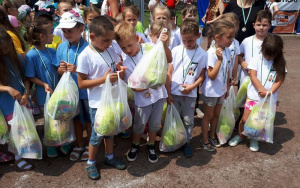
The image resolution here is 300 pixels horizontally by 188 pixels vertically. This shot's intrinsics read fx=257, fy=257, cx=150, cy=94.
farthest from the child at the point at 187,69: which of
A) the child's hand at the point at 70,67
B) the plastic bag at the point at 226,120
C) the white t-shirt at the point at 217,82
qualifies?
the child's hand at the point at 70,67

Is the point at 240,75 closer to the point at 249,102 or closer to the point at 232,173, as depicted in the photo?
the point at 249,102

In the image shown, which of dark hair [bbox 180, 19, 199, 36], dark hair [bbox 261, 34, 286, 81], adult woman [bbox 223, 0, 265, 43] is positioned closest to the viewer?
dark hair [bbox 180, 19, 199, 36]

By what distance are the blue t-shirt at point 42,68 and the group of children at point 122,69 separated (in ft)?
0.03

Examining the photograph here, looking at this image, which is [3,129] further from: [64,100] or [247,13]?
[247,13]

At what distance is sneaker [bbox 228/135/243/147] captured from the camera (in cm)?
344

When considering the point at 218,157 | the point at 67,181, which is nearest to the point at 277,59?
the point at 218,157

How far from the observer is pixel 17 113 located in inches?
106

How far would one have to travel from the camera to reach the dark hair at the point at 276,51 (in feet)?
9.97

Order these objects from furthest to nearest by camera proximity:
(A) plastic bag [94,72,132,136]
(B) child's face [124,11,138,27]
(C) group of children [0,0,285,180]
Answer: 1. (B) child's face [124,11,138,27]
2. (C) group of children [0,0,285,180]
3. (A) plastic bag [94,72,132,136]

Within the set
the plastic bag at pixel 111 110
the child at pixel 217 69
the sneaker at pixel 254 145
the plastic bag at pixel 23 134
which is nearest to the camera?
the plastic bag at pixel 111 110

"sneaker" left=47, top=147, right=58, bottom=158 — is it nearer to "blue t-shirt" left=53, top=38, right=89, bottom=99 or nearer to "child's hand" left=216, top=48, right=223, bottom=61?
"blue t-shirt" left=53, top=38, right=89, bottom=99

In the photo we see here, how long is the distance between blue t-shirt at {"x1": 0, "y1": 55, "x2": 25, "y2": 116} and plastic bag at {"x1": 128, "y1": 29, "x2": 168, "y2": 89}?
131cm

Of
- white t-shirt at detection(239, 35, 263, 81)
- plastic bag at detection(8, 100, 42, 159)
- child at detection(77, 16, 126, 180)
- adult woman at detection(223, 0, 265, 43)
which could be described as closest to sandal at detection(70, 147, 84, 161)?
plastic bag at detection(8, 100, 42, 159)

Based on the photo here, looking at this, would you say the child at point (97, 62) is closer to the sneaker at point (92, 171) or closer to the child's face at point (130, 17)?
the sneaker at point (92, 171)
